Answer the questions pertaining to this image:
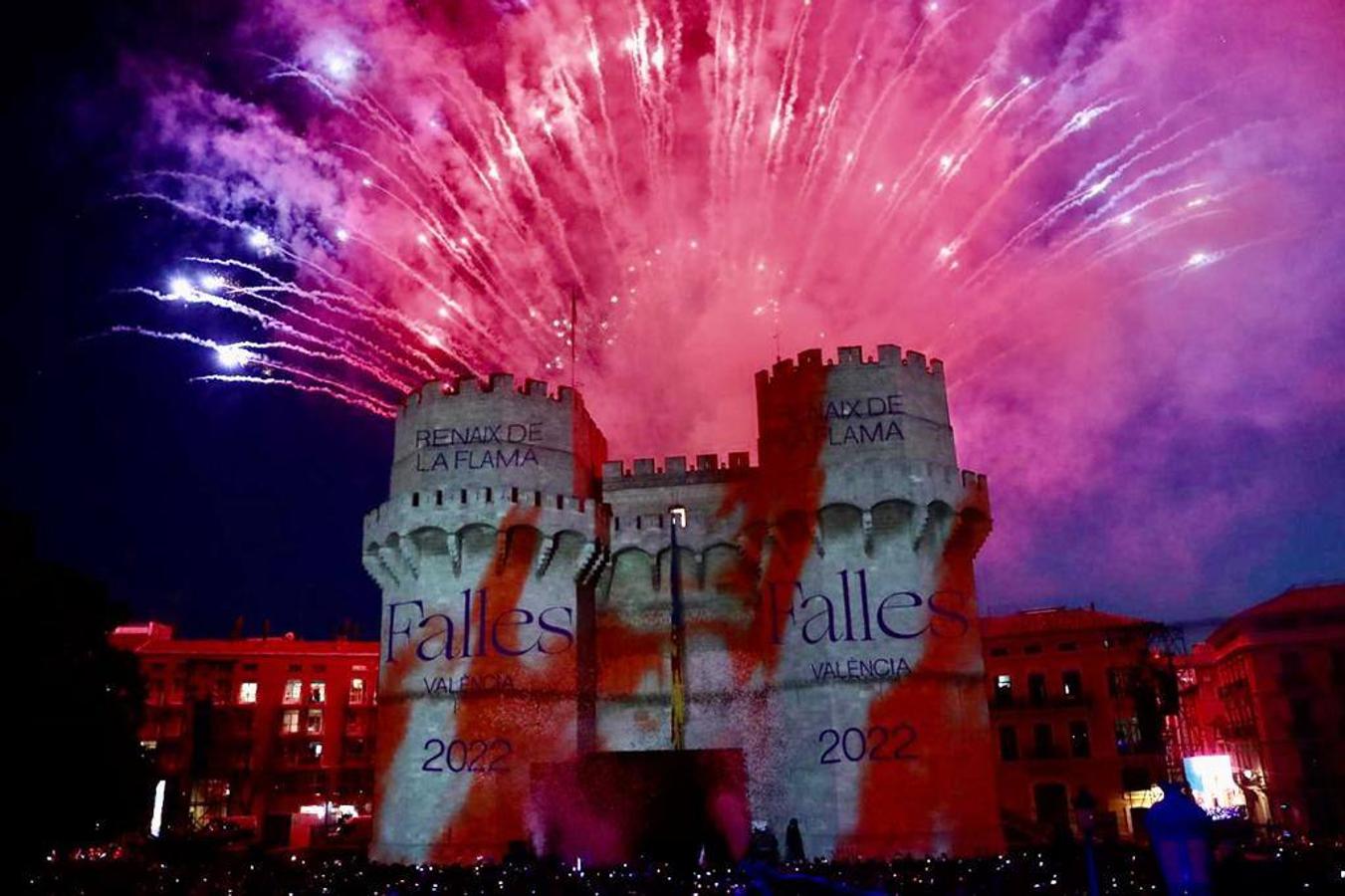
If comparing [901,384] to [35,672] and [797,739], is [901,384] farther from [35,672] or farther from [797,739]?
[35,672]

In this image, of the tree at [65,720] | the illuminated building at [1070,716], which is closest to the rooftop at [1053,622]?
the illuminated building at [1070,716]

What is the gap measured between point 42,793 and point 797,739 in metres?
17.6

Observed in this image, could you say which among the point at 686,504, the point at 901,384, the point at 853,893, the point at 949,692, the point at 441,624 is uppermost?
the point at 901,384

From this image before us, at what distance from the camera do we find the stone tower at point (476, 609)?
91.6ft

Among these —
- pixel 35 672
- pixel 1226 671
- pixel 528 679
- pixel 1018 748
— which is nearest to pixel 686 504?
pixel 528 679

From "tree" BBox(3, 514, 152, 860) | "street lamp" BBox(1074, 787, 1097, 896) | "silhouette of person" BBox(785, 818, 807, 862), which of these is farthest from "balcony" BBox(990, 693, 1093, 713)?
"street lamp" BBox(1074, 787, 1097, 896)

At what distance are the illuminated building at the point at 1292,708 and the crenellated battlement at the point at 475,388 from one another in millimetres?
35318

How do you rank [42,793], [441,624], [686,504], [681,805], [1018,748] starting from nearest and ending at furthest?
[42,793], [681,805], [441,624], [686,504], [1018,748]

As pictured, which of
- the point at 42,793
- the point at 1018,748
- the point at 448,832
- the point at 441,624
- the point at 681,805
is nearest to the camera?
the point at 42,793

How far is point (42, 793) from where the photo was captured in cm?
1927

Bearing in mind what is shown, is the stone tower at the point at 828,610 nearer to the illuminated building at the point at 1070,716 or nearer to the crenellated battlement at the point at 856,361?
the crenellated battlement at the point at 856,361

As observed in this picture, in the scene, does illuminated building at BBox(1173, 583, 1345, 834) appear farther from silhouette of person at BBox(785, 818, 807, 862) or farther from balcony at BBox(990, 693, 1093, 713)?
silhouette of person at BBox(785, 818, 807, 862)

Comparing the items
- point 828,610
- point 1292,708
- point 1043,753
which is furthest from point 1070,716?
point 828,610

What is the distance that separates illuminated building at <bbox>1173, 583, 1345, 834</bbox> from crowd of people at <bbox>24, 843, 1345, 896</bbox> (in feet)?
116
